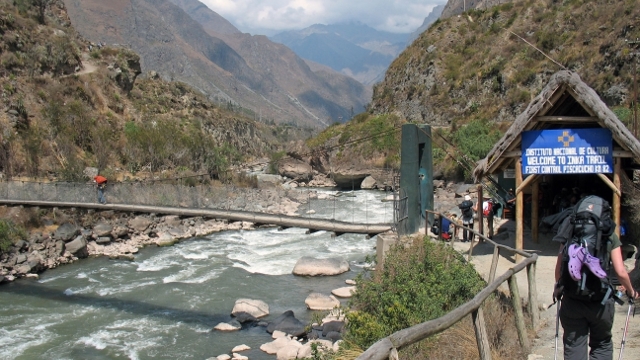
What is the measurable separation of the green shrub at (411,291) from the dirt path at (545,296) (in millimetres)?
487

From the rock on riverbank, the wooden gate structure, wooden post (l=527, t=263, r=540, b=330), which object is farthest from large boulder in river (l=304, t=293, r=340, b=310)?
the rock on riverbank

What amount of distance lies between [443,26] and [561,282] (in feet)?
124

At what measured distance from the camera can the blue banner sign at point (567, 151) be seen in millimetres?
7363

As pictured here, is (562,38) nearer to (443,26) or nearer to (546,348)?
(443,26)

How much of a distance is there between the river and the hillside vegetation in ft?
14.6

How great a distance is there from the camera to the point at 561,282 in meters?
3.01

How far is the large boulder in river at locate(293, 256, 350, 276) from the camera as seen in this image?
12469 millimetres

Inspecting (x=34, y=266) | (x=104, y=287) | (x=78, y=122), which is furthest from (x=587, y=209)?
(x=78, y=122)

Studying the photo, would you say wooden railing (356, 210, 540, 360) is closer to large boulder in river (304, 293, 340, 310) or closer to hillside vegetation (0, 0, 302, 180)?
large boulder in river (304, 293, 340, 310)

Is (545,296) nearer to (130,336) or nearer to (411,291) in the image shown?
(411,291)

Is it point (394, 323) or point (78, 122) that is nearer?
point (394, 323)

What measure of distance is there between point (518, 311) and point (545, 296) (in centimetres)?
225

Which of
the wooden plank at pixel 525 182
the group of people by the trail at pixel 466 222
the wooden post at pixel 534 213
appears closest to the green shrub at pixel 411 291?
the group of people by the trail at pixel 466 222

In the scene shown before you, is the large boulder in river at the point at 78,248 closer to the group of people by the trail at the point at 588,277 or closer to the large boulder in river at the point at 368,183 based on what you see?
the group of people by the trail at the point at 588,277
